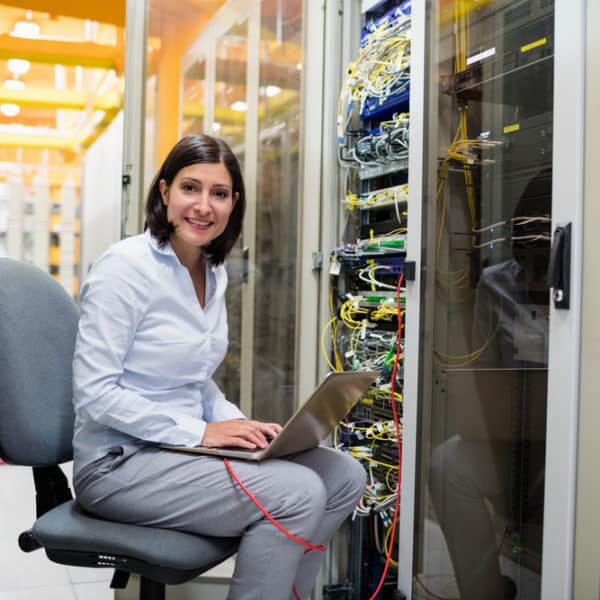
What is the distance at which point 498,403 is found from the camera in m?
1.84

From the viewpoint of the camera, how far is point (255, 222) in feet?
9.30

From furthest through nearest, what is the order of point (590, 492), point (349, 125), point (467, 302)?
point (349, 125)
point (467, 302)
point (590, 492)

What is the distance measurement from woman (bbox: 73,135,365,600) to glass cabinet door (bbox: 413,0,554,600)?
448mm

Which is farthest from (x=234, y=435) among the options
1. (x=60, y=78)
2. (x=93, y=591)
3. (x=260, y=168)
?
(x=60, y=78)

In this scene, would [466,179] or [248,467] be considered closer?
[248,467]

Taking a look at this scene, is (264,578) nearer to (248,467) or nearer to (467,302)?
(248,467)

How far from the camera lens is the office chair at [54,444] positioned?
4.31 feet

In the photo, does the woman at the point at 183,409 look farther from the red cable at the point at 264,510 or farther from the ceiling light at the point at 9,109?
the ceiling light at the point at 9,109

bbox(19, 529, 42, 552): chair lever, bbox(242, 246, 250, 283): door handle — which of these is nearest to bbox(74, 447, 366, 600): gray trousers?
bbox(19, 529, 42, 552): chair lever

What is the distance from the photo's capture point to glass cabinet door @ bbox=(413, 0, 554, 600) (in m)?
1.67

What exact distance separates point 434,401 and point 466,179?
0.64 metres

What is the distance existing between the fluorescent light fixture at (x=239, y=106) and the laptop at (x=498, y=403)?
1.54m

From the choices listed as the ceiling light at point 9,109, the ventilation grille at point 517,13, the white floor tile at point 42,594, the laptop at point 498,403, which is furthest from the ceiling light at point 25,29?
the laptop at point 498,403

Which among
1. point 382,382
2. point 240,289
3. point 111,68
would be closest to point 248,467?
point 382,382
